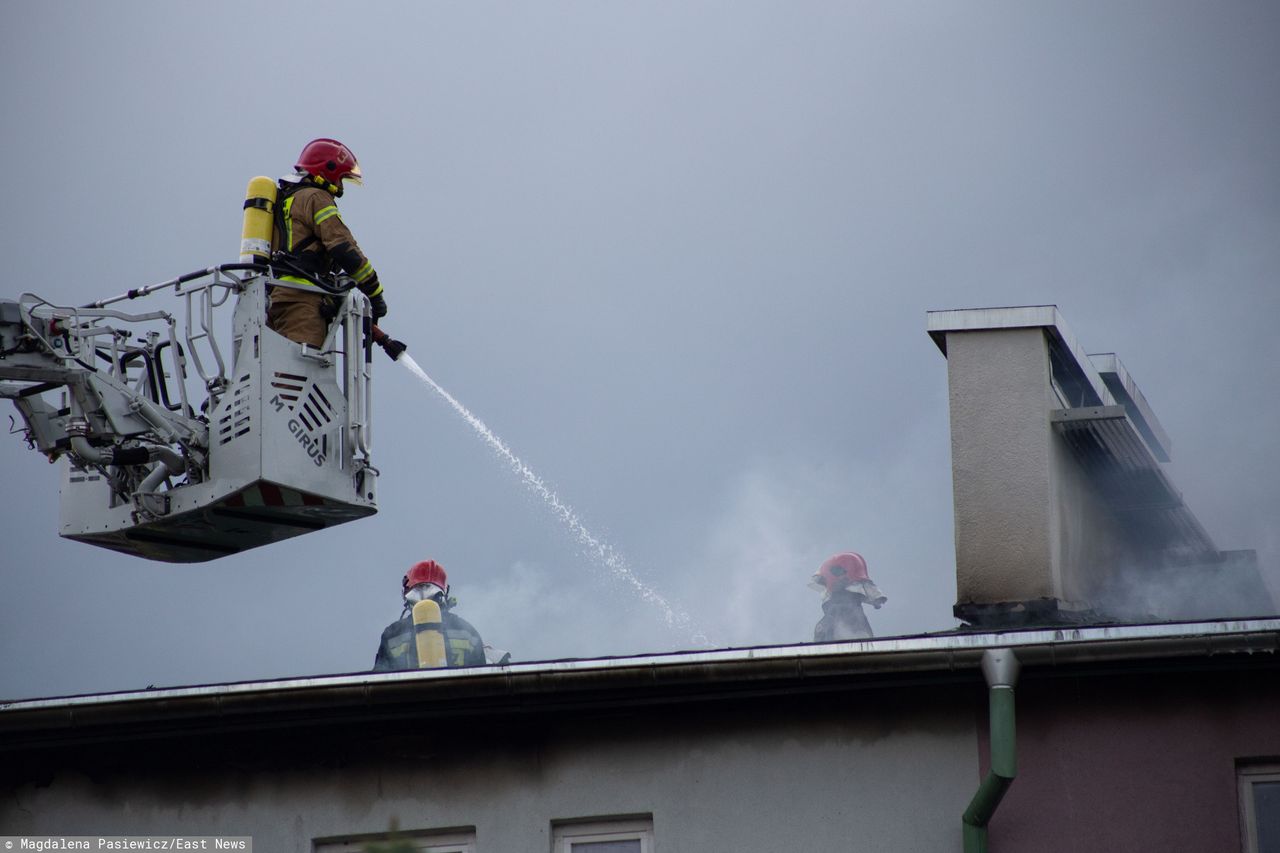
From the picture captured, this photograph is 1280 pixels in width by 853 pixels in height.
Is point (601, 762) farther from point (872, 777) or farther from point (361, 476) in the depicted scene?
point (361, 476)

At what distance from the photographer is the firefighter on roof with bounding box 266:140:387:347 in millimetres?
11922

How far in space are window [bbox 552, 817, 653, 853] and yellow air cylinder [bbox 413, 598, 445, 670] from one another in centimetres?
309

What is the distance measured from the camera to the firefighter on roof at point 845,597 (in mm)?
15445

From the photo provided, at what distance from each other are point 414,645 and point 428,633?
5.3 inches

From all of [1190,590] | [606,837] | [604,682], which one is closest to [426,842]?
[606,837]

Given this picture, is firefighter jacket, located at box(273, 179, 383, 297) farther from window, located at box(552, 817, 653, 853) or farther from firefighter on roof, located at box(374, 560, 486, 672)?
window, located at box(552, 817, 653, 853)

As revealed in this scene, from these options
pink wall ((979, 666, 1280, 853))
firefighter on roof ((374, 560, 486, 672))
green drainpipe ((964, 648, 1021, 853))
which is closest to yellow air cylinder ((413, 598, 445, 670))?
firefighter on roof ((374, 560, 486, 672))

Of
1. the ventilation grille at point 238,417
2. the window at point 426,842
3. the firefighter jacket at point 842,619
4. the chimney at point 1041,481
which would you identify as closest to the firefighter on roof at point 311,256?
the ventilation grille at point 238,417

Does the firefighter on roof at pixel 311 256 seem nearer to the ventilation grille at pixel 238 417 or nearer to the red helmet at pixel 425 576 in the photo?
the ventilation grille at pixel 238 417

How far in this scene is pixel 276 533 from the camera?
39.4 ft

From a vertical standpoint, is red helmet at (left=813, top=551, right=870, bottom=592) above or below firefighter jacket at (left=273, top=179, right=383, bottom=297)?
below

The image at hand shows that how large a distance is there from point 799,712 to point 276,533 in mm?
3412

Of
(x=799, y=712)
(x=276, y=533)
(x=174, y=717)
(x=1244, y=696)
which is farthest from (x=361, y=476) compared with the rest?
(x=1244, y=696)

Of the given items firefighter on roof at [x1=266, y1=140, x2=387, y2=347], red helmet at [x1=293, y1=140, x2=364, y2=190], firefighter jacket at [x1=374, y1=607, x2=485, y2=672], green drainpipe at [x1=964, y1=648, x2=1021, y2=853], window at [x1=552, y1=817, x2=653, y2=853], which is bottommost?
window at [x1=552, y1=817, x2=653, y2=853]
